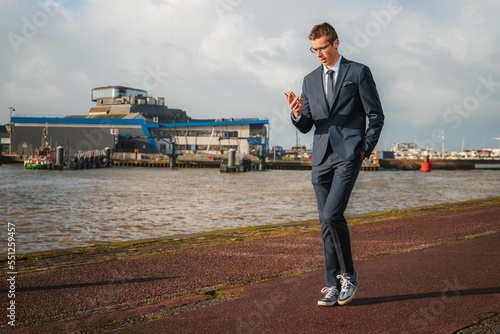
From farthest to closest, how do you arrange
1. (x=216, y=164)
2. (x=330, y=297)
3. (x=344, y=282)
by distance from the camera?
(x=216, y=164) → (x=344, y=282) → (x=330, y=297)

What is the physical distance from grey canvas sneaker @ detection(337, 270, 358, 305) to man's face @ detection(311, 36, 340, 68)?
1571 millimetres

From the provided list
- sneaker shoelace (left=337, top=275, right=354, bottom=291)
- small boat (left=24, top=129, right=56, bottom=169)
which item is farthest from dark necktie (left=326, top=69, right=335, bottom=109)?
small boat (left=24, top=129, right=56, bottom=169)

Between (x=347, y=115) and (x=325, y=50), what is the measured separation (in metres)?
0.50

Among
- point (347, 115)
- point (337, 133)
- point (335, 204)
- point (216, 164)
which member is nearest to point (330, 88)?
point (347, 115)

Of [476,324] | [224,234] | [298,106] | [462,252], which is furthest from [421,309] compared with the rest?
[224,234]

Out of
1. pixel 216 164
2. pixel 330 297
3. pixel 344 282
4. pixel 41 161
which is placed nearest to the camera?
pixel 330 297

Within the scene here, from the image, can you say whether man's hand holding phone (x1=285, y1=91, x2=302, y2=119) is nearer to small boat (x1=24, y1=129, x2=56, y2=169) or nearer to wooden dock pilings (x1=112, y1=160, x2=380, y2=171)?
small boat (x1=24, y1=129, x2=56, y2=169)

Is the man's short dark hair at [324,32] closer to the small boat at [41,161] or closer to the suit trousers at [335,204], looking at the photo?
the suit trousers at [335,204]

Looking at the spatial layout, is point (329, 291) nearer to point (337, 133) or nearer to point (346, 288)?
point (346, 288)

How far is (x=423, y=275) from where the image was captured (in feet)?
16.2

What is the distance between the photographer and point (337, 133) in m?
4.08

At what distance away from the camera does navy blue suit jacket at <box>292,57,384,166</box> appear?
4.05 meters

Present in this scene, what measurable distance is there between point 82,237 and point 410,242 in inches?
267

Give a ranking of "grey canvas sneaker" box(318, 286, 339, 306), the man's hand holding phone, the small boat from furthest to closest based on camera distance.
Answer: the small boat
the man's hand holding phone
"grey canvas sneaker" box(318, 286, 339, 306)
